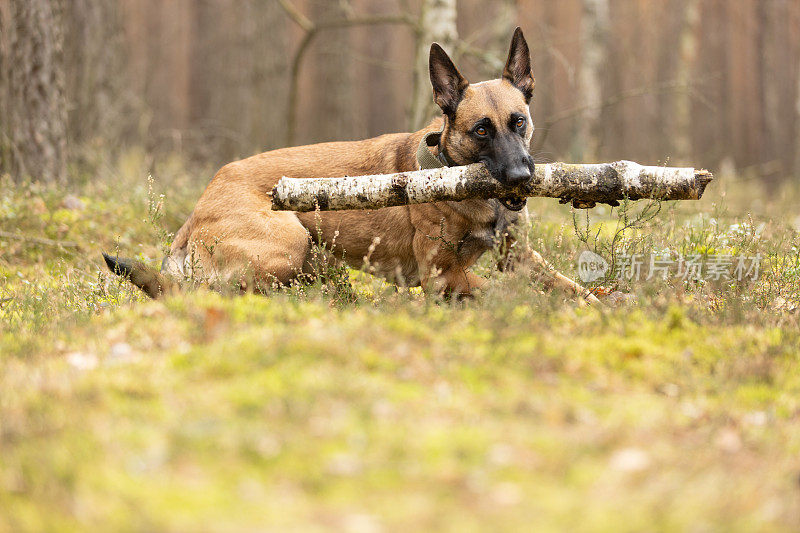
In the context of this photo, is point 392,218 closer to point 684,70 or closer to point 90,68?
point 90,68

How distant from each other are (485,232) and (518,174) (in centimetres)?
86

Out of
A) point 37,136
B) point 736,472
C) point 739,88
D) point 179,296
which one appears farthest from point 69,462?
point 739,88

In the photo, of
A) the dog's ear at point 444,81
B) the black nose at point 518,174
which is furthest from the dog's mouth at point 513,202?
the dog's ear at point 444,81

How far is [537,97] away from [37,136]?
1642cm

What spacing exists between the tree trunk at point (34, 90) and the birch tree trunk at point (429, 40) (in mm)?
3895

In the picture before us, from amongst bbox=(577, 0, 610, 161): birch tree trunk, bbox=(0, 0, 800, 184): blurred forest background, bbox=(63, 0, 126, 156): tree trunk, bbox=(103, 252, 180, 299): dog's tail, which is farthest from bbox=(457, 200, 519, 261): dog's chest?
bbox=(577, 0, 610, 161): birch tree trunk

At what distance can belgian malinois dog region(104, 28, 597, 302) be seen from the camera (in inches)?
187

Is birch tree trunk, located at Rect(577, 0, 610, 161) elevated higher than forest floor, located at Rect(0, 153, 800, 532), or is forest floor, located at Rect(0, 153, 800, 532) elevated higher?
birch tree trunk, located at Rect(577, 0, 610, 161)

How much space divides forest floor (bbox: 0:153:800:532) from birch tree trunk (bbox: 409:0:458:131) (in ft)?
13.3

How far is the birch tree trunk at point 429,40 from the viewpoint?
822 cm

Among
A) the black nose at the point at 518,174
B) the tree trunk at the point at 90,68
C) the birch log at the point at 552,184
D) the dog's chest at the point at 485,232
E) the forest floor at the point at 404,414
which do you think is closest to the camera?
the forest floor at the point at 404,414

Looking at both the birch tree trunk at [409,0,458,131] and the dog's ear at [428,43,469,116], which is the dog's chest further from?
the birch tree trunk at [409,0,458,131]

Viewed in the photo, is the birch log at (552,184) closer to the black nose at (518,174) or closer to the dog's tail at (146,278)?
the black nose at (518,174)

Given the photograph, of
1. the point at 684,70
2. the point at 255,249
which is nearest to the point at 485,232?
the point at 255,249
